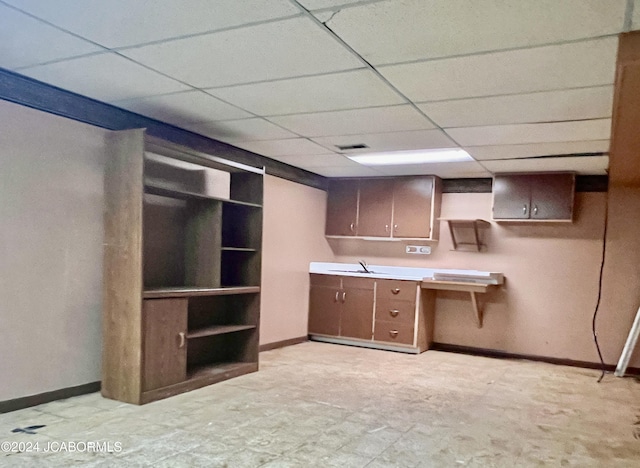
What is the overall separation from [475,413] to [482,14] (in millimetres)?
2875

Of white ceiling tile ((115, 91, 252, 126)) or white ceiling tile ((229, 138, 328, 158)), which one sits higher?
white ceiling tile ((115, 91, 252, 126))

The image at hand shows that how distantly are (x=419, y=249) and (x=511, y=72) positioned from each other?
411 centimetres

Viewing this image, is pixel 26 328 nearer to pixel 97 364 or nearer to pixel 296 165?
pixel 97 364

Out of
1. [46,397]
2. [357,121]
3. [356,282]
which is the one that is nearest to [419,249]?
[356,282]

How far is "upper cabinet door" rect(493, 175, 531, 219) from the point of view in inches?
229

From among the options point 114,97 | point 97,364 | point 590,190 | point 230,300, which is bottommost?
point 97,364

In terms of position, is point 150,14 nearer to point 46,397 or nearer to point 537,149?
point 46,397

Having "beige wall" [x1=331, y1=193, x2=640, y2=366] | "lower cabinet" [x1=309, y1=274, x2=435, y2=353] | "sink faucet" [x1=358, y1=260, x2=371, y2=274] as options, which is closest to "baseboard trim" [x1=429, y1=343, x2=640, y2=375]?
"beige wall" [x1=331, y1=193, x2=640, y2=366]

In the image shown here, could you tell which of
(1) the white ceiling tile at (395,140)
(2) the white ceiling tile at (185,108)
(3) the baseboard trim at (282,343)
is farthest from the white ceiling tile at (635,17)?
(3) the baseboard trim at (282,343)

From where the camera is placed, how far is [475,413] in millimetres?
3826

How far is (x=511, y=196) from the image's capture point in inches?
232

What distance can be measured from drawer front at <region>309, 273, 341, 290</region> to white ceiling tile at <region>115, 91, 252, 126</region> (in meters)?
3.08

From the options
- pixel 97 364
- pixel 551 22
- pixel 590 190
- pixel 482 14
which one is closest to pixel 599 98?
pixel 551 22

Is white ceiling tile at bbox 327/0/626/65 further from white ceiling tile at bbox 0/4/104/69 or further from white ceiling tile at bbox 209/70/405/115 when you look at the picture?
white ceiling tile at bbox 0/4/104/69
